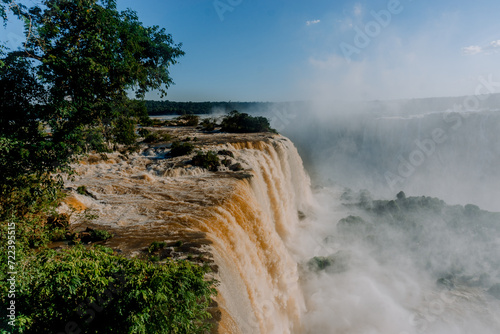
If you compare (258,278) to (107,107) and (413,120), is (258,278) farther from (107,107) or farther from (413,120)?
(413,120)

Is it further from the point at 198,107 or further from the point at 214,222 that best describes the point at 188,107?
the point at 214,222

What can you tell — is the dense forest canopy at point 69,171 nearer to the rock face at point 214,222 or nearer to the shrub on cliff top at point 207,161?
the rock face at point 214,222

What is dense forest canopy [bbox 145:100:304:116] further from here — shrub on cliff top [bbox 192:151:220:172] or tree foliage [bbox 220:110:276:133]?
shrub on cliff top [bbox 192:151:220:172]

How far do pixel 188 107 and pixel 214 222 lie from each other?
93.9 m

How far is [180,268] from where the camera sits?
4.47 metres

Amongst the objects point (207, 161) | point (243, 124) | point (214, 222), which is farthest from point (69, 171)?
point (243, 124)

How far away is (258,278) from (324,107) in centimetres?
7961

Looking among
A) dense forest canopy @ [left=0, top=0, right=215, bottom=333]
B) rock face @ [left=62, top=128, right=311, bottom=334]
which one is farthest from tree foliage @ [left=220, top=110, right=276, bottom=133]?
dense forest canopy @ [left=0, top=0, right=215, bottom=333]

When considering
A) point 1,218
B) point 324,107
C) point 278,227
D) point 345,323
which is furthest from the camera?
point 324,107

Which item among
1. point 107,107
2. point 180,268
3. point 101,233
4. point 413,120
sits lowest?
point 101,233

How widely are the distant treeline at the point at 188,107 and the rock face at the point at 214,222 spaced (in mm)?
47138

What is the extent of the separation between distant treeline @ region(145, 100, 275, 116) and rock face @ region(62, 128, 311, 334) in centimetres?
4714

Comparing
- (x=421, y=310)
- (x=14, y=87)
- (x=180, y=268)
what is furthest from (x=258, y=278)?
(x=421, y=310)

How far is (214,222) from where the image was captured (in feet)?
27.3
